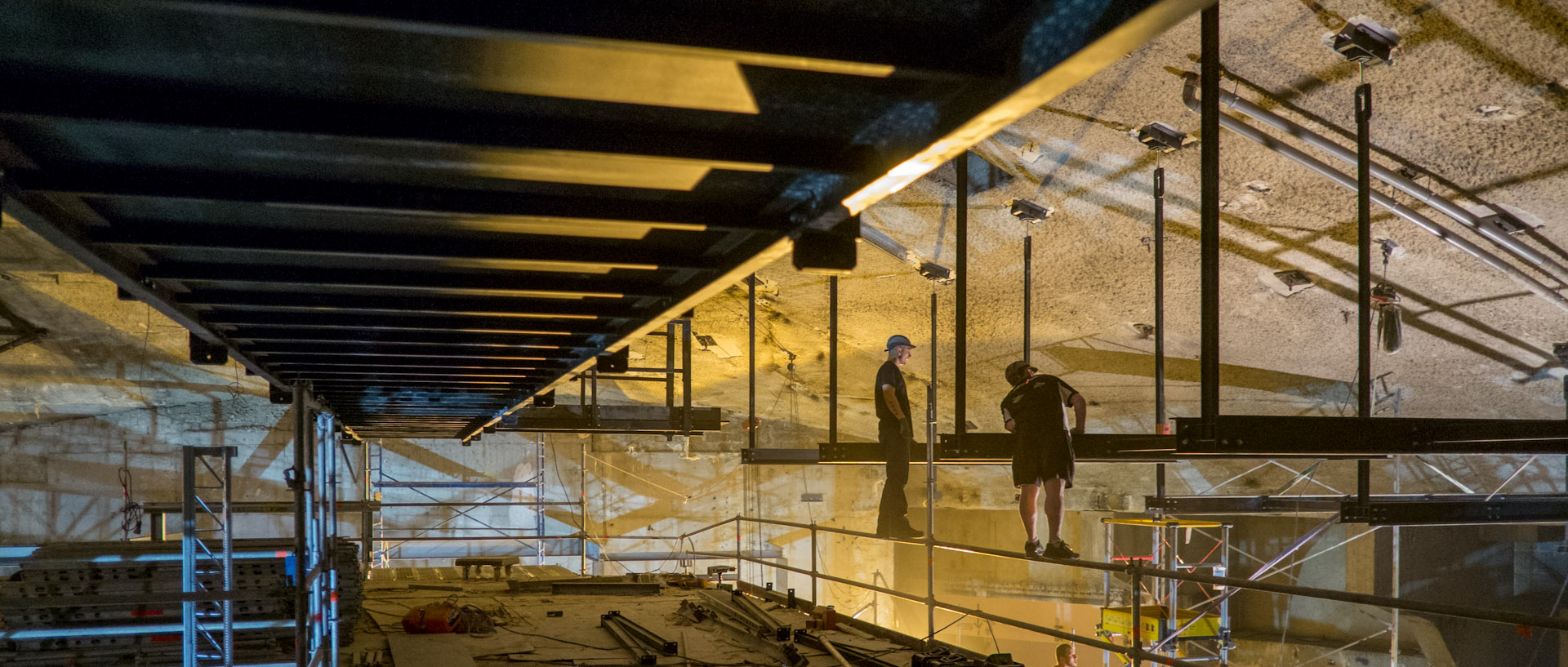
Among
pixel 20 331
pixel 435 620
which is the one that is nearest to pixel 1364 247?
pixel 435 620

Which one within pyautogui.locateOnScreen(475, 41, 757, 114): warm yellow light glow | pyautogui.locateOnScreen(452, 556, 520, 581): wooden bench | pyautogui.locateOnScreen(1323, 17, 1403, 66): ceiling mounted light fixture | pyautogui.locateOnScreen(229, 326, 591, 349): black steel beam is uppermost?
pyautogui.locateOnScreen(1323, 17, 1403, 66): ceiling mounted light fixture

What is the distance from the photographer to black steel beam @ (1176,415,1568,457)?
4.11 metres

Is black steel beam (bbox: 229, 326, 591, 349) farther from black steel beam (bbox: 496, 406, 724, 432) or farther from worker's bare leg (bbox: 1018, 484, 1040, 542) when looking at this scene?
black steel beam (bbox: 496, 406, 724, 432)

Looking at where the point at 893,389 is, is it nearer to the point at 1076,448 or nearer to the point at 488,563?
the point at 1076,448

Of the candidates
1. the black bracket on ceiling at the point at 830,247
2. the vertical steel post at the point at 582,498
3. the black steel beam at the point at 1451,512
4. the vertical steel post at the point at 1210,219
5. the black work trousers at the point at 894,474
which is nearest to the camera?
the black bracket on ceiling at the point at 830,247

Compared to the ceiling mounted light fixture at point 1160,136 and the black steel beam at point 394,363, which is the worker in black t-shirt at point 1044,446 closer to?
the ceiling mounted light fixture at point 1160,136

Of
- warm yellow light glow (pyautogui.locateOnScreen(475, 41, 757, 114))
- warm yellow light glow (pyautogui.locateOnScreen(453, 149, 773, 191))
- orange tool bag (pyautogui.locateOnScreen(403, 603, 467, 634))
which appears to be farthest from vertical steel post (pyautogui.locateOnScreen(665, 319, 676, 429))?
warm yellow light glow (pyautogui.locateOnScreen(475, 41, 757, 114))

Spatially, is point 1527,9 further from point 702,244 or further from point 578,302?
point 578,302

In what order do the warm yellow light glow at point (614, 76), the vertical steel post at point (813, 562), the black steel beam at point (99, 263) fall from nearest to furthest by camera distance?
1. the warm yellow light glow at point (614, 76)
2. the black steel beam at point (99, 263)
3. the vertical steel post at point (813, 562)

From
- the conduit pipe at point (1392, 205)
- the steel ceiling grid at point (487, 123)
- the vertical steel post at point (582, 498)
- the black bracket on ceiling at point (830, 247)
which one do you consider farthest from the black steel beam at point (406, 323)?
the vertical steel post at point (582, 498)

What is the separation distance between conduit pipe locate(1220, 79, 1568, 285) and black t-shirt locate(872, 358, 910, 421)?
288 cm

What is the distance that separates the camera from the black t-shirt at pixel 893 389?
24.3 feet

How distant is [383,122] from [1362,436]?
416 centimetres

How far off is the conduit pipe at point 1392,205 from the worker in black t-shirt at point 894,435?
265cm
